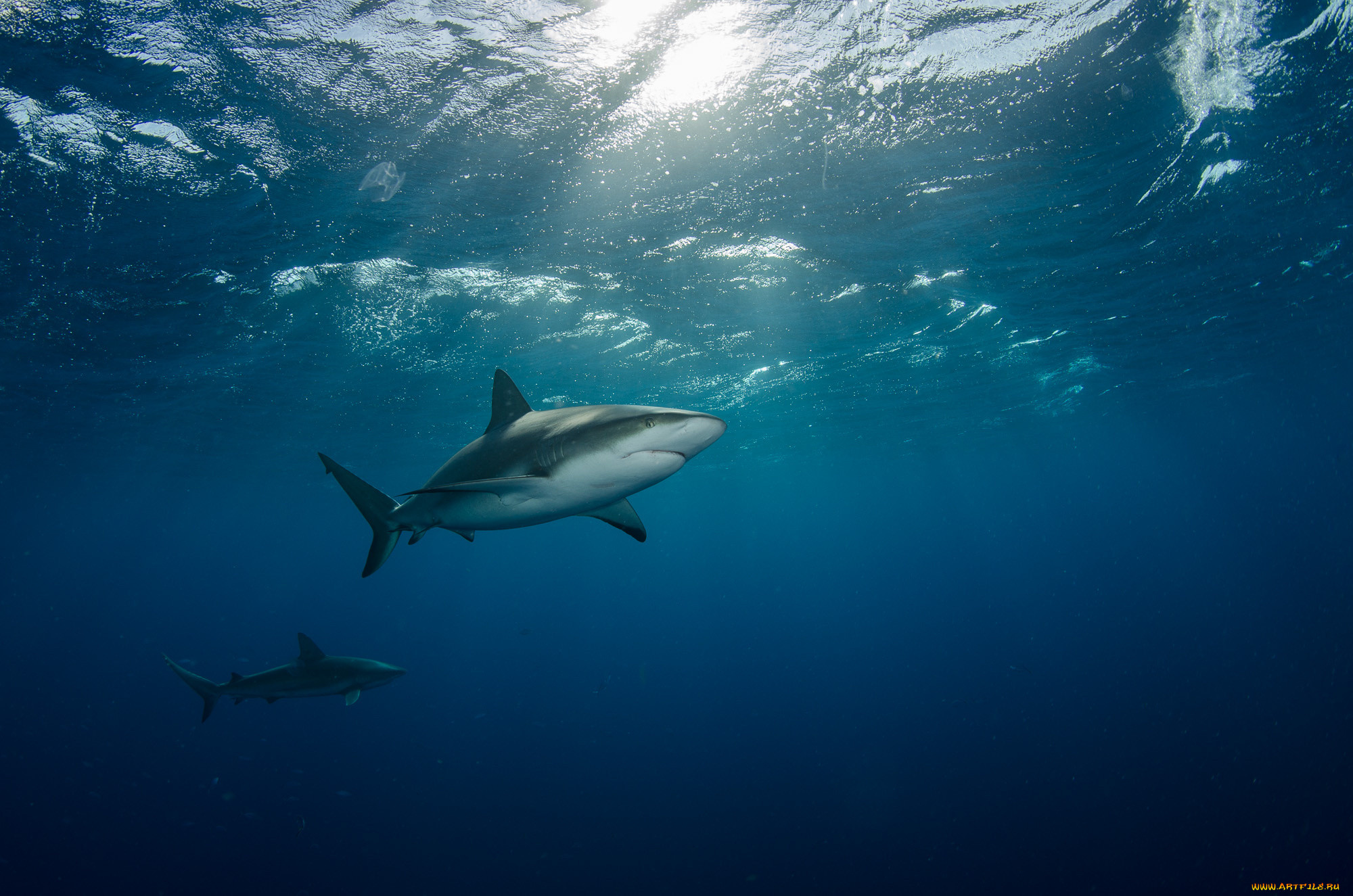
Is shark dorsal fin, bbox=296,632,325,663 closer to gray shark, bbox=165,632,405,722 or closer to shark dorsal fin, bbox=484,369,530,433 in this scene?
gray shark, bbox=165,632,405,722

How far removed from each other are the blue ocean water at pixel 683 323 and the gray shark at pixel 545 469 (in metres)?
5.59

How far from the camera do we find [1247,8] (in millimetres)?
6543

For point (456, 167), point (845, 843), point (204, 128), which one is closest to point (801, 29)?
point (456, 167)

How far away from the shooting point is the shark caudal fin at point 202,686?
307 inches

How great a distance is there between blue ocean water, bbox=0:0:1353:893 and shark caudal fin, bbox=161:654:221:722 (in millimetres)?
7564

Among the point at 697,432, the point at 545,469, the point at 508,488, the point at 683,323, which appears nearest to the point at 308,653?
the point at 508,488

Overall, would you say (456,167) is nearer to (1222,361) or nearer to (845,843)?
(845,843)

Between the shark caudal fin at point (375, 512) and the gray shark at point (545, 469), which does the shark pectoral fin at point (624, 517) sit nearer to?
the gray shark at point (545, 469)

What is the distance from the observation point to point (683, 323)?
49.3ft

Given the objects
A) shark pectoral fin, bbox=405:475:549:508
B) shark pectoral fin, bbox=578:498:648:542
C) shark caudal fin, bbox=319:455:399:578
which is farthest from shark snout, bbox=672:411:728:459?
shark caudal fin, bbox=319:455:399:578

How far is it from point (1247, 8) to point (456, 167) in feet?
36.4

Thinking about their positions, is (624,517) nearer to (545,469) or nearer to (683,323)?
(545,469)

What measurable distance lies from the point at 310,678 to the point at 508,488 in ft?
22.9

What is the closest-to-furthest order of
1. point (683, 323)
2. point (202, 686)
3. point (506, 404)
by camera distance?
point (506, 404) → point (202, 686) → point (683, 323)
